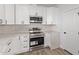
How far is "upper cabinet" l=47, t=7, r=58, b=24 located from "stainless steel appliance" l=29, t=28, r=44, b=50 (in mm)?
549

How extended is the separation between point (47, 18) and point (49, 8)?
35 centimetres

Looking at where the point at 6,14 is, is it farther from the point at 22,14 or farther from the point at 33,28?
the point at 33,28

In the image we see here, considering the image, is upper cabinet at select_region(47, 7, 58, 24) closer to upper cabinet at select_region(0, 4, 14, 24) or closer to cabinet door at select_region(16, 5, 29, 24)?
cabinet door at select_region(16, 5, 29, 24)

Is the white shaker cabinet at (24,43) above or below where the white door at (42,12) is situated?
below

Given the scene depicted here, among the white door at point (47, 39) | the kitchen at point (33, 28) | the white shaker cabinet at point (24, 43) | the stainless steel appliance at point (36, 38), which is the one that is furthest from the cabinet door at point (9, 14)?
the white door at point (47, 39)

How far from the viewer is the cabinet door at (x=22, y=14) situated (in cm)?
244

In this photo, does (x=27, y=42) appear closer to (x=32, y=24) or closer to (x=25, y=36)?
(x=25, y=36)

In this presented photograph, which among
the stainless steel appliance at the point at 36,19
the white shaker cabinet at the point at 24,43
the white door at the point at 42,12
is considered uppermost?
the white door at the point at 42,12

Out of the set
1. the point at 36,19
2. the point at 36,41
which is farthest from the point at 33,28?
the point at 36,41

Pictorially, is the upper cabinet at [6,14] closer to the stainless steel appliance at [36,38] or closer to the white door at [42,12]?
the stainless steel appliance at [36,38]

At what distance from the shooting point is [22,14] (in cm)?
251

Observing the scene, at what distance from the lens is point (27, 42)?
2.51 metres

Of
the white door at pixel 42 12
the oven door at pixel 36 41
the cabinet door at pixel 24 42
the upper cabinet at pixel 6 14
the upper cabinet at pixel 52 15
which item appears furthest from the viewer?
the upper cabinet at pixel 52 15
